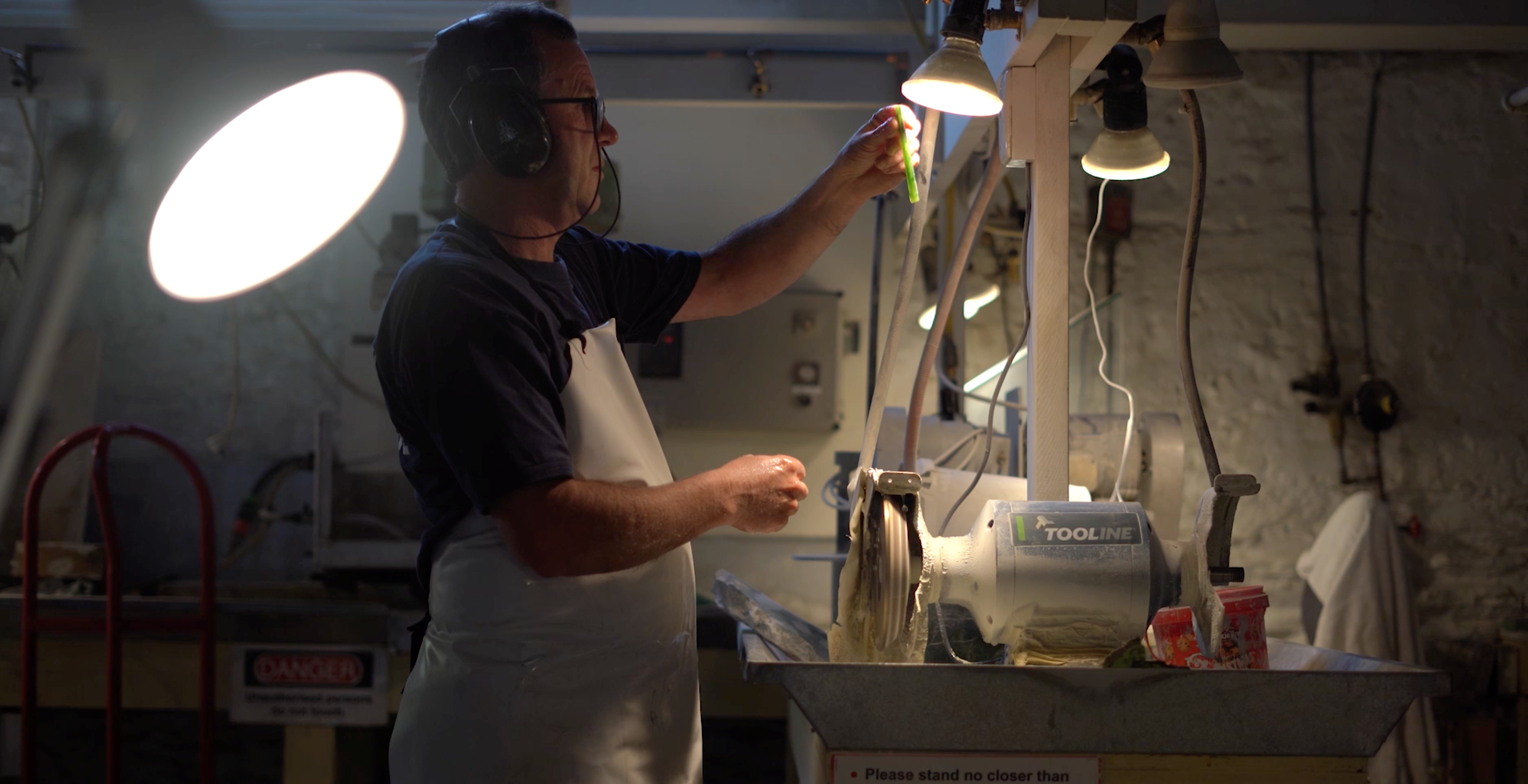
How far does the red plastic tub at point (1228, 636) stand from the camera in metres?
1.12

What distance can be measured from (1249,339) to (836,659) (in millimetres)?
2616

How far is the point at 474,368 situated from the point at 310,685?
1.70 meters

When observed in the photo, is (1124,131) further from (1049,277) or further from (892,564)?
(892,564)

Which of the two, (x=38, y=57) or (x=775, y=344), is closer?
(x=38, y=57)

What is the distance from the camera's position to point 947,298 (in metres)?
1.47

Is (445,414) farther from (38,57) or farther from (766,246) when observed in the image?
(38,57)

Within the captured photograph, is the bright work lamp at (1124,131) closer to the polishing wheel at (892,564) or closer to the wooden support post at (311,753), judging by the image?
the polishing wheel at (892,564)

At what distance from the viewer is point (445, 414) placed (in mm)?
1072

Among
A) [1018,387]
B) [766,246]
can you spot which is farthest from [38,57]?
[1018,387]

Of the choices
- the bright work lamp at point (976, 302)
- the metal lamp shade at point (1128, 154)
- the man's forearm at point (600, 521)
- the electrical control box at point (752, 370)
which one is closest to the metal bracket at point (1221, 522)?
the man's forearm at point (600, 521)

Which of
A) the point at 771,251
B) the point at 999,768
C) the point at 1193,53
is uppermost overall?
the point at 1193,53

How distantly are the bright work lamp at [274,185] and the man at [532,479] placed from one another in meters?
0.22

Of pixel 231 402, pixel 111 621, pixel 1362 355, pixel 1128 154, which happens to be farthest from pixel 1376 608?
pixel 231 402

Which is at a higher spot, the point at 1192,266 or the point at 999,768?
the point at 1192,266
